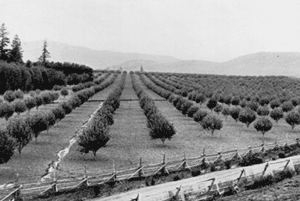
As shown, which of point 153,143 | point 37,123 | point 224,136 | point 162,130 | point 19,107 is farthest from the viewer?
point 19,107

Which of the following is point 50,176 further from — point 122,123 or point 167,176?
point 122,123

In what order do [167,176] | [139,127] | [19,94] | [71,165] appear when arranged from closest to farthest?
[167,176], [71,165], [139,127], [19,94]

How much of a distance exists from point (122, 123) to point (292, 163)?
29.8 metres

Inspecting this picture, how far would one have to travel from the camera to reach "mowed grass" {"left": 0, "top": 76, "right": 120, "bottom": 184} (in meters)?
29.2

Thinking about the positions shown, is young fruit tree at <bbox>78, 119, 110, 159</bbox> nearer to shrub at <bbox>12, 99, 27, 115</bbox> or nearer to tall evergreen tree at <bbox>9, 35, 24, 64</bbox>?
shrub at <bbox>12, 99, 27, 115</bbox>

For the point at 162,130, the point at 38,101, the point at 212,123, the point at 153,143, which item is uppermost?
the point at 212,123

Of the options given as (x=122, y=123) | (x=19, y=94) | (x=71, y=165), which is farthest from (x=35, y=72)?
(x=71, y=165)

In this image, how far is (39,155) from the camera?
35.4 m

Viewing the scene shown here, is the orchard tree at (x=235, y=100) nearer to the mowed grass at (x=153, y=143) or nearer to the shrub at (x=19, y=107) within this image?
the mowed grass at (x=153, y=143)

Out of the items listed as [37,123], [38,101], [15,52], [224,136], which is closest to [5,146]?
[37,123]

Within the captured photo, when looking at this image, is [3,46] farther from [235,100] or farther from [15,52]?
[235,100]

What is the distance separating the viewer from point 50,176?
29.0 m

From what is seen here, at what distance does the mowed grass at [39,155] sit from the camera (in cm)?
2919

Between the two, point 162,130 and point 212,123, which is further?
point 212,123
